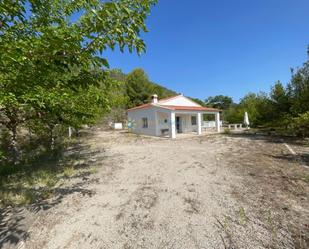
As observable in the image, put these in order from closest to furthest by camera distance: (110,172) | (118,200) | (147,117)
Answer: (118,200) < (110,172) < (147,117)

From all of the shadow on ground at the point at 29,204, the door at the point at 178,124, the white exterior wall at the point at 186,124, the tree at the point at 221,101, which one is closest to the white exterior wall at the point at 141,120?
the door at the point at 178,124

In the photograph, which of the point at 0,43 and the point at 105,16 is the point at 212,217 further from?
the point at 0,43

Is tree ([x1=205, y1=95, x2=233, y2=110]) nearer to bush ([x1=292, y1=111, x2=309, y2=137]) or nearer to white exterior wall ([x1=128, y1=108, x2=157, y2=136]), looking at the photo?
white exterior wall ([x1=128, y1=108, x2=157, y2=136])

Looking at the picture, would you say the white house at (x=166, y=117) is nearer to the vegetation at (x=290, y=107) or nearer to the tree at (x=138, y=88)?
the vegetation at (x=290, y=107)

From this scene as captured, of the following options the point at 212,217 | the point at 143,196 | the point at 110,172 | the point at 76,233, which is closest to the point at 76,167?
the point at 110,172

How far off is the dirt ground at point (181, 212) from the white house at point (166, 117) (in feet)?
37.1

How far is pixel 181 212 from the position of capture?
372cm

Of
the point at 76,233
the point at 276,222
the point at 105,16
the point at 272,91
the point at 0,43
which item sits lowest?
the point at 76,233

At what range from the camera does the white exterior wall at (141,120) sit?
62.5ft

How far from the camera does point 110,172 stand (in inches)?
266

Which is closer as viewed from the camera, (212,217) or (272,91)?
(212,217)

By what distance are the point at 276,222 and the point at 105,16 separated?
3.96 metres

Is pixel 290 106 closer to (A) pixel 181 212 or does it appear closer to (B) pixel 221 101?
(A) pixel 181 212

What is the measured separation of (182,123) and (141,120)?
472 cm
